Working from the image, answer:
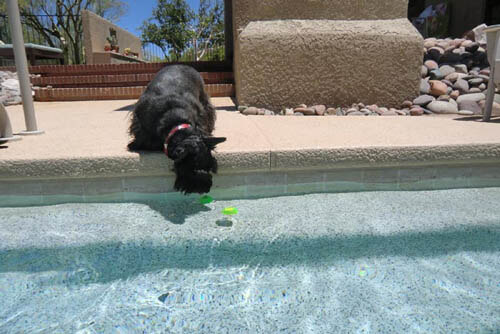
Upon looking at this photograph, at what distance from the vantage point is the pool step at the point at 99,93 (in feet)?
22.7

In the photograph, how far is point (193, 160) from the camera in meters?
2.26

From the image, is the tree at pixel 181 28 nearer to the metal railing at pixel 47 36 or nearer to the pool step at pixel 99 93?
the metal railing at pixel 47 36

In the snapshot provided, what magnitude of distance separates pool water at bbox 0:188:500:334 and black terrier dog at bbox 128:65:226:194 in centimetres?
34

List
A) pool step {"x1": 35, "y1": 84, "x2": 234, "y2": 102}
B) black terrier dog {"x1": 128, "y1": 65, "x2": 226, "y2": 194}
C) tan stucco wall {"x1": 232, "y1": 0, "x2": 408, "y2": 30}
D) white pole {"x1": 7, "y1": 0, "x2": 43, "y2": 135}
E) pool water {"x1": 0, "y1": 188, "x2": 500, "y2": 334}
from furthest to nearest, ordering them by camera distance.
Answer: pool step {"x1": 35, "y1": 84, "x2": 234, "y2": 102} → tan stucco wall {"x1": 232, "y1": 0, "x2": 408, "y2": 30} → white pole {"x1": 7, "y1": 0, "x2": 43, "y2": 135} → black terrier dog {"x1": 128, "y1": 65, "x2": 226, "y2": 194} → pool water {"x1": 0, "y1": 188, "x2": 500, "y2": 334}

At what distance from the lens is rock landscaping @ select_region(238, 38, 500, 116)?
16.3 feet

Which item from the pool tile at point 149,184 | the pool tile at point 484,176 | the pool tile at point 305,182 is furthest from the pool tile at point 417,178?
the pool tile at point 149,184

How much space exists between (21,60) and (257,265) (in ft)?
9.68

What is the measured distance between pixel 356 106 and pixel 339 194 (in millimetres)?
2734

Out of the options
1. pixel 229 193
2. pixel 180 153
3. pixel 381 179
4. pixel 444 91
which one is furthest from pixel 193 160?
pixel 444 91

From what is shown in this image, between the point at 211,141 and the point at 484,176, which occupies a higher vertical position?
→ the point at 211,141

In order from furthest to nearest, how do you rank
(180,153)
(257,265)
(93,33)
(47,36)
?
1. (47,36)
2. (93,33)
3. (180,153)
4. (257,265)

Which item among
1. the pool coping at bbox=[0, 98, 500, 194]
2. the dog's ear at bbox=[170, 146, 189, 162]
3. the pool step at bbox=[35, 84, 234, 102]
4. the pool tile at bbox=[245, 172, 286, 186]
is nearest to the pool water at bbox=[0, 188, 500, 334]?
the pool tile at bbox=[245, 172, 286, 186]

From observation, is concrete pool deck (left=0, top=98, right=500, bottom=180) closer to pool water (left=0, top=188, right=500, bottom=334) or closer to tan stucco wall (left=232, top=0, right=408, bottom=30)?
pool water (left=0, top=188, right=500, bottom=334)

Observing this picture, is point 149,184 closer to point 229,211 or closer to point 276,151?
point 229,211
